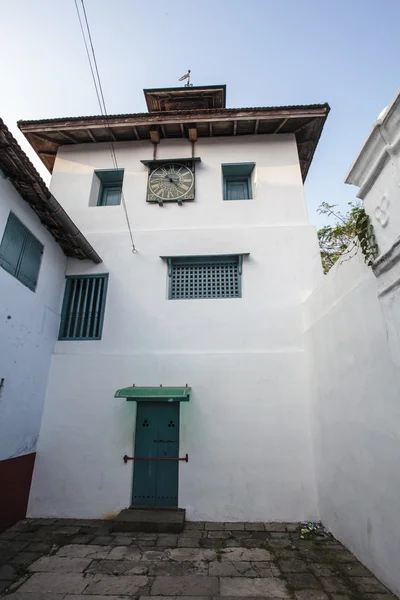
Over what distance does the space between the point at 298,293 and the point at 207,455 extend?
11.1 ft

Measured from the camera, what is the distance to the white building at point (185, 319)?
5.12 m

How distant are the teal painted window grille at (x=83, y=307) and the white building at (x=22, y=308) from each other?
1.11ft

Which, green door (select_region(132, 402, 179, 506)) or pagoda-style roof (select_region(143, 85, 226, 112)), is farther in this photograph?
pagoda-style roof (select_region(143, 85, 226, 112))

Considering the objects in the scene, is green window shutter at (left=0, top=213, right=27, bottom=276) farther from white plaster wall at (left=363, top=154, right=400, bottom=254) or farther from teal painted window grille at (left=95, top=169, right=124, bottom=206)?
white plaster wall at (left=363, top=154, right=400, bottom=254)

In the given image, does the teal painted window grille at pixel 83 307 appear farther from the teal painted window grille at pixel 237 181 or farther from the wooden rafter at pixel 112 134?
the wooden rafter at pixel 112 134

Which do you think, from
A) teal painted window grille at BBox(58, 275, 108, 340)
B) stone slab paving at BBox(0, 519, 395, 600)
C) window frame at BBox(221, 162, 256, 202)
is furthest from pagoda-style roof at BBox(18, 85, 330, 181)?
stone slab paving at BBox(0, 519, 395, 600)

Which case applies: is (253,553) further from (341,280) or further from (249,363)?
(341,280)

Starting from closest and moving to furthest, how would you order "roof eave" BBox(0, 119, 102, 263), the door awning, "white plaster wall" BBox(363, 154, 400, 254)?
"white plaster wall" BBox(363, 154, 400, 254)
"roof eave" BBox(0, 119, 102, 263)
the door awning

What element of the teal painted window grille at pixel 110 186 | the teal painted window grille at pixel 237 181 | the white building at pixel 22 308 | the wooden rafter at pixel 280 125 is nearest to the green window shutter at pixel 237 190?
the teal painted window grille at pixel 237 181

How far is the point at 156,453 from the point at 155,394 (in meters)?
1.15

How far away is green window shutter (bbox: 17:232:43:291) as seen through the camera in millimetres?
5086

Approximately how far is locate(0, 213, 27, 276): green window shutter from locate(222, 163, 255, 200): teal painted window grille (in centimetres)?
440

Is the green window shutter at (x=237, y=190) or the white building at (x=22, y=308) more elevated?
the green window shutter at (x=237, y=190)

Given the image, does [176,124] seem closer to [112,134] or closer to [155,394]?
[112,134]
